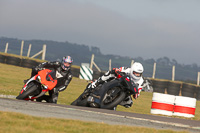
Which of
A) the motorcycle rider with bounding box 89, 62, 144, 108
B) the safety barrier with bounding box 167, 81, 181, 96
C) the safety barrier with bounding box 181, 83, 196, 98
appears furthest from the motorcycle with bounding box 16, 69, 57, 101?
the safety barrier with bounding box 167, 81, 181, 96

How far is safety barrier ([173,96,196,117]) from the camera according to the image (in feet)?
49.6

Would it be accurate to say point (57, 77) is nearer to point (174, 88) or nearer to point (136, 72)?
point (136, 72)

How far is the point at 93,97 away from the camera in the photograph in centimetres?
1241

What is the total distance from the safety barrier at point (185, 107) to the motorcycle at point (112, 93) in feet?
10.7

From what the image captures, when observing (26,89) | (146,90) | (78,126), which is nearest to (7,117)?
(78,126)

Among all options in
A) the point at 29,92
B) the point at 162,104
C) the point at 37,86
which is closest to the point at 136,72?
the point at 162,104

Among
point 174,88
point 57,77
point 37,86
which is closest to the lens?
point 37,86

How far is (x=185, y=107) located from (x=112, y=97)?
384 centimetres

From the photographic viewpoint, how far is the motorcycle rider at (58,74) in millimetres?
12914

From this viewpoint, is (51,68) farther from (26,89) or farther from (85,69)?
(85,69)

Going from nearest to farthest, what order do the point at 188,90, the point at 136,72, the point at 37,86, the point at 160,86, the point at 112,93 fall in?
the point at 112,93
the point at 37,86
the point at 136,72
the point at 188,90
the point at 160,86

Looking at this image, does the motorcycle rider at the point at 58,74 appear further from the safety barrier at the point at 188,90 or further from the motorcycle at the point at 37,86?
the safety barrier at the point at 188,90

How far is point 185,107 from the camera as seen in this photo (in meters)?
15.2

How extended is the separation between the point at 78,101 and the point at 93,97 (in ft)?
2.71
